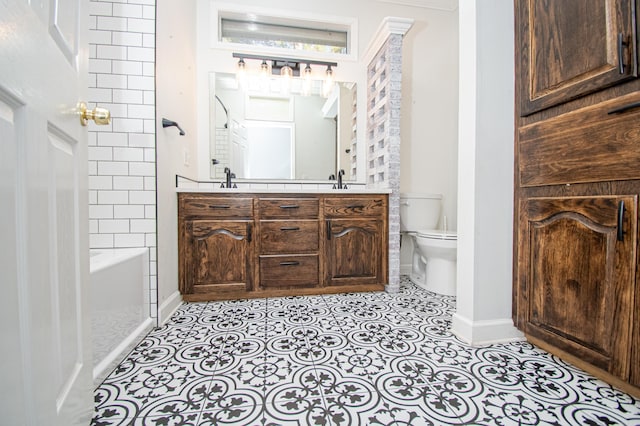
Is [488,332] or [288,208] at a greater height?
[288,208]

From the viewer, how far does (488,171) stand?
135 centimetres

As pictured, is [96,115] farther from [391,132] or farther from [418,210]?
[418,210]

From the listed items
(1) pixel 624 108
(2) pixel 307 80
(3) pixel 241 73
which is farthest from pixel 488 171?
(3) pixel 241 73

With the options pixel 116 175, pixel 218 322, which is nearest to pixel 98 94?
pixel 116 175

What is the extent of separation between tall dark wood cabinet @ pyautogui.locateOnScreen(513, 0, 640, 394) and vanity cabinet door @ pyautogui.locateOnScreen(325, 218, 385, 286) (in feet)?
3.07

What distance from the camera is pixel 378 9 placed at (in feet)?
8.56

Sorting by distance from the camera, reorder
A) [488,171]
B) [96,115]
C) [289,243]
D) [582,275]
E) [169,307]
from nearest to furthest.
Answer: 1. [96,115]
2. [582,275]
3. [488,171]
4. [169,307]
5. [289,243]

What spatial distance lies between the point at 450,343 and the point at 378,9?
2.83 metres

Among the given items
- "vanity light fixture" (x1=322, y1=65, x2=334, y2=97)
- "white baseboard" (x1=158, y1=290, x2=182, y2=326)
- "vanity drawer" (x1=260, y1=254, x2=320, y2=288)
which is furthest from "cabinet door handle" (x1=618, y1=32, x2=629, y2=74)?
"white baseboard" (x1=158, y1=290, x2=182, y2=326)

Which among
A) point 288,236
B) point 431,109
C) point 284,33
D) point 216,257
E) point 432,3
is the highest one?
point 432,3

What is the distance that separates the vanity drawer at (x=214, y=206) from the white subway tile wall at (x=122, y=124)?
1.40ft

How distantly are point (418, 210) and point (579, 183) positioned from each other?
1376 millimetres

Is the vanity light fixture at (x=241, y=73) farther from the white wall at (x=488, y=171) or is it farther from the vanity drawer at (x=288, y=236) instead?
the white wall at (x=488, y=171)

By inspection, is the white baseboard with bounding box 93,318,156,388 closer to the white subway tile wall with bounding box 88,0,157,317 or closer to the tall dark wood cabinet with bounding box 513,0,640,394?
the white subway tile wall with bounding box 88,0,157,317
